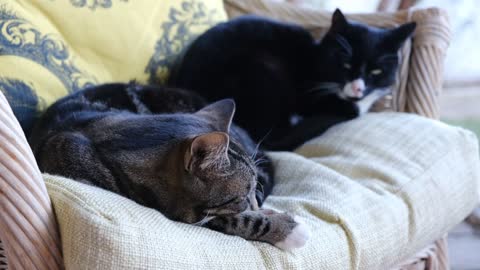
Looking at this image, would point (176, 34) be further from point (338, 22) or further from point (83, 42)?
point (338, 22)

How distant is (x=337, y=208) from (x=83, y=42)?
2.62 feet

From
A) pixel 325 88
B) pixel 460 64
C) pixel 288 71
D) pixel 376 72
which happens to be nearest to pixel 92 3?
pixel 288 71

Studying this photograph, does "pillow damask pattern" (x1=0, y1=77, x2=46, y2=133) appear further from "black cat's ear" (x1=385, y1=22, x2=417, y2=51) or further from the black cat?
"black cat's ear" (x1=385, y1=22, x2=417, y2=51)

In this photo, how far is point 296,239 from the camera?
905mm

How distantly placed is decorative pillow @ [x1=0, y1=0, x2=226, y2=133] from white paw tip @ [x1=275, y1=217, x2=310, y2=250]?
68 centimetres

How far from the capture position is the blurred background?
2.03 m

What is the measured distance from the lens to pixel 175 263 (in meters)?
0.77

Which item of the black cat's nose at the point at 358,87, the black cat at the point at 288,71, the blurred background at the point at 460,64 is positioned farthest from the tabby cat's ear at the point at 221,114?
the blurred background at the point at 460,64

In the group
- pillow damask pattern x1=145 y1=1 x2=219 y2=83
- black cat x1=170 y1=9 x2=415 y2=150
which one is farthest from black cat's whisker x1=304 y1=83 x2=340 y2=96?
pillow damask pattern x1=145 y1=1 x2=219 y2=83

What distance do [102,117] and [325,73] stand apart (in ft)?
2.75

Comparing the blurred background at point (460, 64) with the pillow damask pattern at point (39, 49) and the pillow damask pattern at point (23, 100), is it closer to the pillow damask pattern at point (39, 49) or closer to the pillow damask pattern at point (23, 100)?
the pillow damask pattern at point (39, 49)

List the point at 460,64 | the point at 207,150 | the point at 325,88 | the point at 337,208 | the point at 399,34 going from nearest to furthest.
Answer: the point at 207,150 < the point at 337,208 < the point at 399,34 < the point at 325,88 < the point at 460,64

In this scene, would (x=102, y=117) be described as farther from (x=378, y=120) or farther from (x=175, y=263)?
(x=378, y=120)

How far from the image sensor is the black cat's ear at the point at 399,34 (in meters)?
1.50
